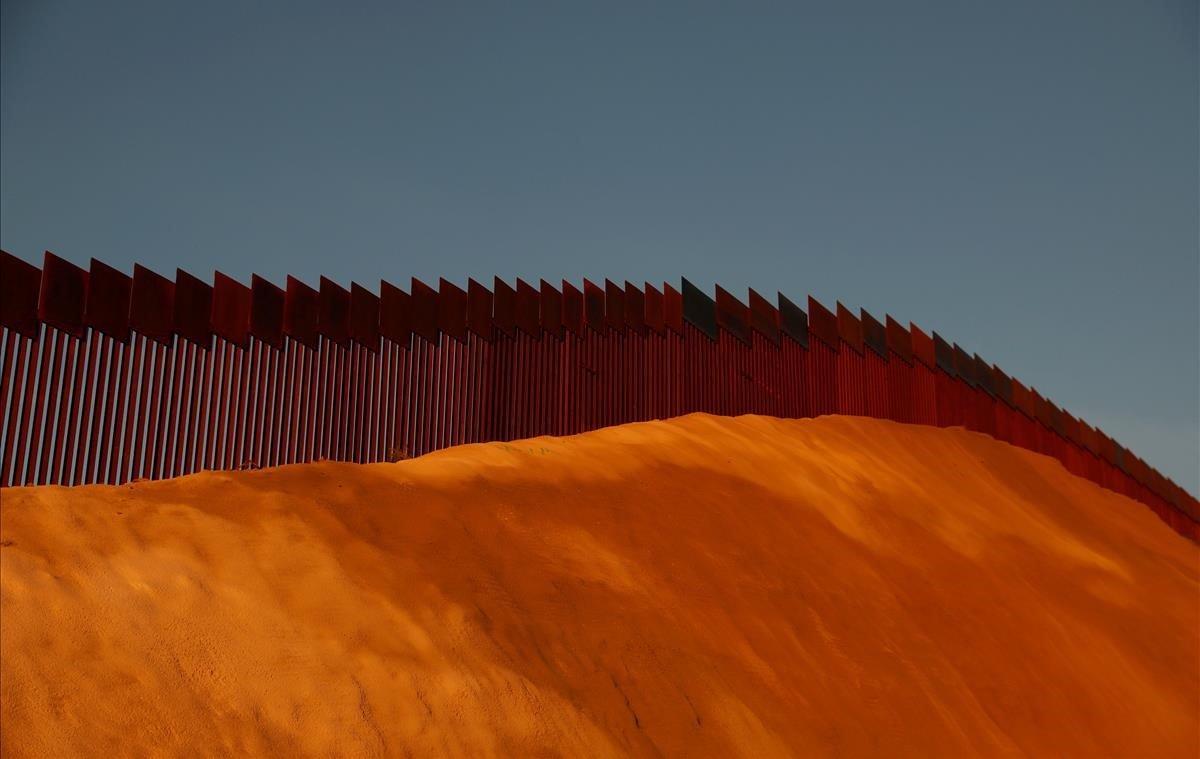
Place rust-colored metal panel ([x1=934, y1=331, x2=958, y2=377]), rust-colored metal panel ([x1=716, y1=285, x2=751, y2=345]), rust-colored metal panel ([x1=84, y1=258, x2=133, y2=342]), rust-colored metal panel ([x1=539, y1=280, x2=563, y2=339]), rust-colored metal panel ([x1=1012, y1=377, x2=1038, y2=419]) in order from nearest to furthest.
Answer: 1. rust-colored metal panel ([x1=84, y1=258, x2=133, y2=342])
2. rust-colored metal panel ([x1=539, y1=280, x2=563, y2=339])
3. rust-colored metal panel ([x1=716, y1=285, x2=751, y2=345])
4. rust-colored metal panel ([x1=934, y1=331, x2=958, y2=377])
5. rust-colored metal panel ([x1=1012, y1=377, x2=1038, y2=419])

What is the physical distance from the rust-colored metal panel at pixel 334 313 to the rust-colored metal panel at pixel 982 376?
9774mm

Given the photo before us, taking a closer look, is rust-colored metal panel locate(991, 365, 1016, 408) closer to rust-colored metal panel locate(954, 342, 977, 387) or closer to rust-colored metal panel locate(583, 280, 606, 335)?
rust-colored metal panel locate(954, 342, 977, 387)

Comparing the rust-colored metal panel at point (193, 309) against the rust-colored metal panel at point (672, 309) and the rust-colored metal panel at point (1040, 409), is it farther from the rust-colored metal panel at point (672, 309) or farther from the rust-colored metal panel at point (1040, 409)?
the rust-colored metal panel at point (1040, 409)

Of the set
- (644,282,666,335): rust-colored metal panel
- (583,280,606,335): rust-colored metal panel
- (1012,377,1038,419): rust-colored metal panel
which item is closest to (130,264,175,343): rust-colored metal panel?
(583,280,606,335): rust-colored metal panel

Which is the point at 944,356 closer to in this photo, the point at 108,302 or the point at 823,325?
the point at 823,325

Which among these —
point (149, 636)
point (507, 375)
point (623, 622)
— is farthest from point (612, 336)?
point (149, 636)

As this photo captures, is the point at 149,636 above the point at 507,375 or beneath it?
Result: beneath

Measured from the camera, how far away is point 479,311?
8.75m

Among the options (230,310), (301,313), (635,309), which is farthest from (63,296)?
(635,309)

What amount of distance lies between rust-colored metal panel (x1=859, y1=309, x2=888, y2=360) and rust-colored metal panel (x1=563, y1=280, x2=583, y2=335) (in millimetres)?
4726

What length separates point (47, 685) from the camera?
4.33 m

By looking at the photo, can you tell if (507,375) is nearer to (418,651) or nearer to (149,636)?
(418,651)

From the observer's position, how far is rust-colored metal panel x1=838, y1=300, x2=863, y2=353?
12.8 metres

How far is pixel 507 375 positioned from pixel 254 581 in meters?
3.85
